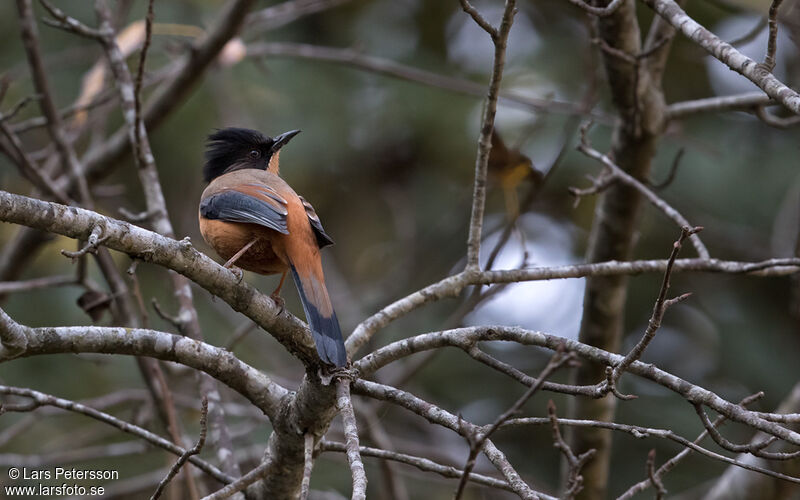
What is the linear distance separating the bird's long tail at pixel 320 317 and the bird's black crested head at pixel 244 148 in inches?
58.9

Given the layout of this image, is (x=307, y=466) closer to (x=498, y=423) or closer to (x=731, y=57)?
(x=498, y=423)

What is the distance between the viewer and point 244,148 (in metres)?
4.79

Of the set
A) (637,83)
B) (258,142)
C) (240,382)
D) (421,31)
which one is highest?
(421,31)

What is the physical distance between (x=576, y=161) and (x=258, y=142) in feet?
12.5

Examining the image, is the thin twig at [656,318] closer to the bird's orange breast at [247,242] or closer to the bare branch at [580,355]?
the bare branch at [580,355]

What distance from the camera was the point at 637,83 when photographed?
13.5 feet

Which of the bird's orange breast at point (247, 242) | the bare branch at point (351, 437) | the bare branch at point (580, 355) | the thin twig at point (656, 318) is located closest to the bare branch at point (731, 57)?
the thin twig at point (656, 318)

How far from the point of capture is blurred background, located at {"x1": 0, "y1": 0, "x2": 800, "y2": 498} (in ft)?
22.1

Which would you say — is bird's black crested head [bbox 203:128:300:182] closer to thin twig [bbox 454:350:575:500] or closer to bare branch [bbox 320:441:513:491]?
bare branch [bbox 320:441:513:491]

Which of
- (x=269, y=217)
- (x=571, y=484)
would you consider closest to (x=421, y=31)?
(x=269, y=217)

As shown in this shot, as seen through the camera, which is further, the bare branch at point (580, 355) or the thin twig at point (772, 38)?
the thin twig at point (772, 38)

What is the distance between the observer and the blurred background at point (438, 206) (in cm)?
674

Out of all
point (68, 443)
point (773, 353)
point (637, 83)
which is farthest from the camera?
point (773, 353)

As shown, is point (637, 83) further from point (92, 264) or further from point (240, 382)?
point (92, 264)
